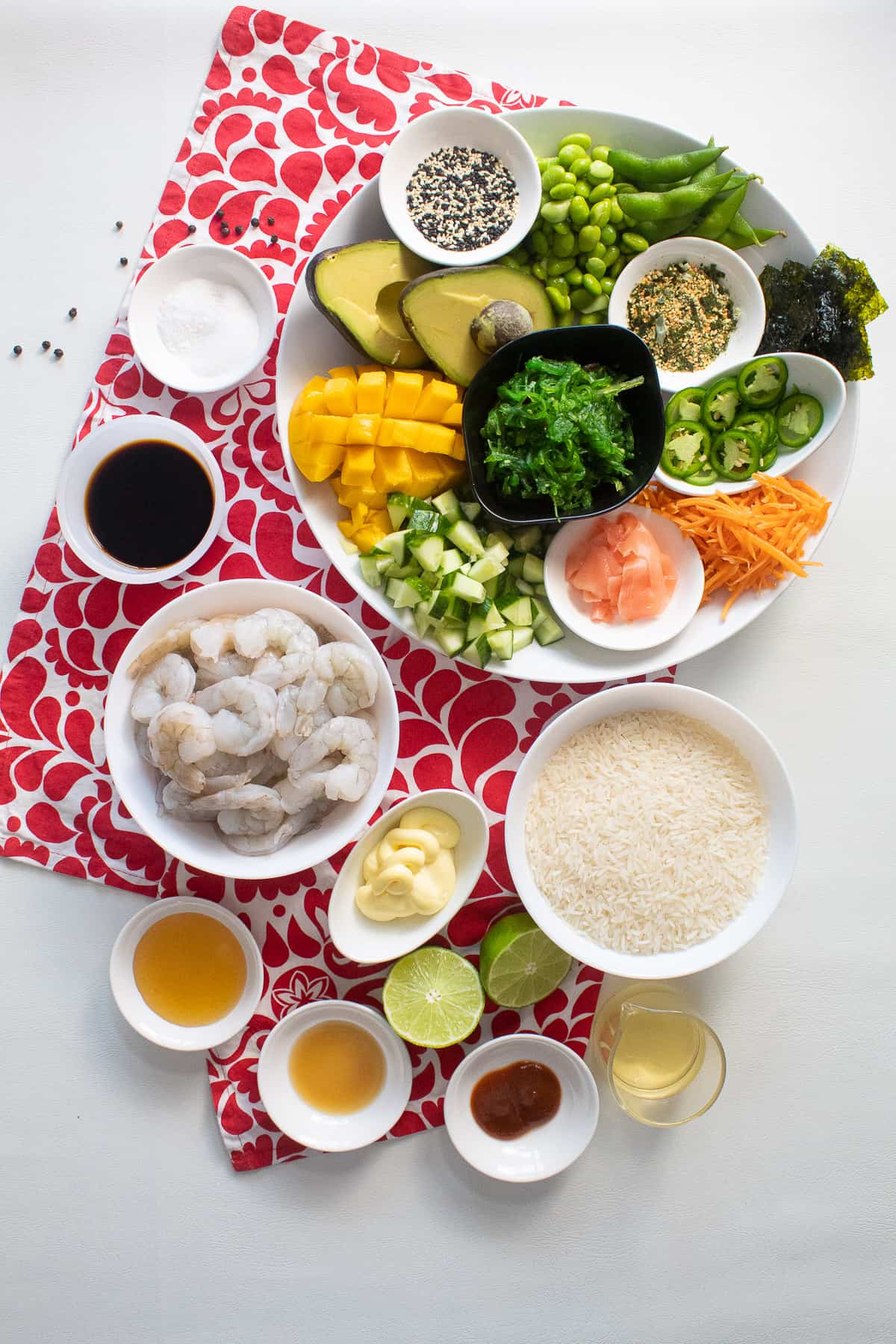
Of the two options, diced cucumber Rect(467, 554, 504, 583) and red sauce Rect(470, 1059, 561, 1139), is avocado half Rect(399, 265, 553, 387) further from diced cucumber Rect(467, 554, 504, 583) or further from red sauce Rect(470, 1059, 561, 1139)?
red sauce Rect(470, 1059, 561, 1139)

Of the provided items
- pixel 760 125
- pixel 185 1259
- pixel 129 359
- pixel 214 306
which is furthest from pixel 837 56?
pixel 185 1259

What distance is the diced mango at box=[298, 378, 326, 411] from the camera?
2178 mm

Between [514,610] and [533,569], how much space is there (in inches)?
4.9

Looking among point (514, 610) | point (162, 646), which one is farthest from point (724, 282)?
point (162, 646)

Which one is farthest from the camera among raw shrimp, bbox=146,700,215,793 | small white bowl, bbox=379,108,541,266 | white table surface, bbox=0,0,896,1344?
white table surface, bbox=0,0,896,1344

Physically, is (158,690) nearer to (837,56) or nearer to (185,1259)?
(185,1259)

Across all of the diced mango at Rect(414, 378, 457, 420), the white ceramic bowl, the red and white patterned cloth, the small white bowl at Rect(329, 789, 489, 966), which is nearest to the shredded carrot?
the red and white patterned cloth

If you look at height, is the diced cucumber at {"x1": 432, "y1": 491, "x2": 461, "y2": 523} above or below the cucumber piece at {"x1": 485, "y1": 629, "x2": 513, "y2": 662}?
above

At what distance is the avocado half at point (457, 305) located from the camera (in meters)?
2.14

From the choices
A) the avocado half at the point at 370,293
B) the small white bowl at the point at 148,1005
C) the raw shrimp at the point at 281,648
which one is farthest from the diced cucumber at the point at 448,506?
the small white bowl at the point at 148,1005

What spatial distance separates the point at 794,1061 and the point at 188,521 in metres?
2.28

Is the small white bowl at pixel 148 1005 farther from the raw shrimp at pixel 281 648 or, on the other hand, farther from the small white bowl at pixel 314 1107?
the raw shrimp at pixel 281 648

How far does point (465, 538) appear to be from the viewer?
2236mm

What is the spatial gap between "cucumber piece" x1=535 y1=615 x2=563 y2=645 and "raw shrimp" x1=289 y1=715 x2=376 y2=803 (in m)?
0.53
